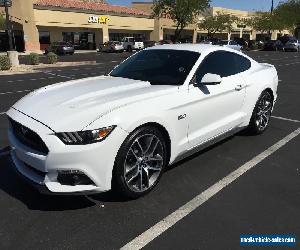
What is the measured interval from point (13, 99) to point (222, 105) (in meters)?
7.40

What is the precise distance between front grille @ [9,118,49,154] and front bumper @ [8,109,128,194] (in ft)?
0.14

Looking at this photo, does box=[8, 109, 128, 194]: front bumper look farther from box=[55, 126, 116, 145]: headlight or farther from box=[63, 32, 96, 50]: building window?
box=[63, 32, 96, 50]: building window

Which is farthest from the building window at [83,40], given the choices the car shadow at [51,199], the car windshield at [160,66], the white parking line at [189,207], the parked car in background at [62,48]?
the car shadow at [51,199]

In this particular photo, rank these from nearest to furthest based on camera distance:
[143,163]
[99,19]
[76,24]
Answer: [143,163], [76,24], [99,19]

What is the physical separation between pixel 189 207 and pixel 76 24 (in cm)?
4695

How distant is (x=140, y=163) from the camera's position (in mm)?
4145

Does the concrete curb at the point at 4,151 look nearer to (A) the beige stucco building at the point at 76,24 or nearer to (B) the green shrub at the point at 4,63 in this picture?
(B) the green shrub at the point at 4,63

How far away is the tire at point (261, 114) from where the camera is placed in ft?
20.6

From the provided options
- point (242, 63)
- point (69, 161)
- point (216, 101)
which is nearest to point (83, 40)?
point (242, 63)

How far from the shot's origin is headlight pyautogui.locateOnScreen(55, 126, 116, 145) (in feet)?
11.8

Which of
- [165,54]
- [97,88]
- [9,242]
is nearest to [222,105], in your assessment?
[165,54]

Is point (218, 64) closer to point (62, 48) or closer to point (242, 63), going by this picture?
point (242, 63)

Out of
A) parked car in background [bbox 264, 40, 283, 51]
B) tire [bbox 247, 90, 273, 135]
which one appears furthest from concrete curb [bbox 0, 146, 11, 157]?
parked car in background [bbox 264, 40, 283, 51]

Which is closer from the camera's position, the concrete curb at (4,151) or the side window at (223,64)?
the side window at (223,64)
